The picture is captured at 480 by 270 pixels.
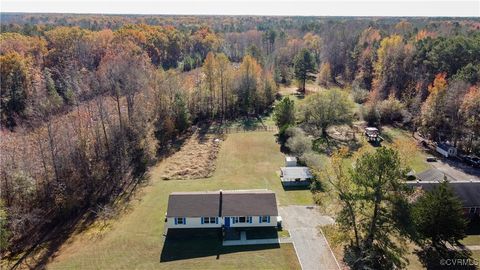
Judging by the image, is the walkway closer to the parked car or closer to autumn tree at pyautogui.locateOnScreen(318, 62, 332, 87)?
the parked car

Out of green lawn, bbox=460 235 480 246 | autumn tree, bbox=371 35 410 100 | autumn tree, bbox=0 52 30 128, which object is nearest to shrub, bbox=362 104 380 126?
autumn tree, bbox=371 35 410 100

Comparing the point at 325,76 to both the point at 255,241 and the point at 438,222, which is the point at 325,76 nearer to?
the point at 438,222

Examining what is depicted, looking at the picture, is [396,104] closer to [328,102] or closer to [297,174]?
[328,102]

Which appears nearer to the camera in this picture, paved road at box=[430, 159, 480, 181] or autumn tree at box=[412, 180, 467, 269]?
autumn tree at box=[412, 180, 467, 269]

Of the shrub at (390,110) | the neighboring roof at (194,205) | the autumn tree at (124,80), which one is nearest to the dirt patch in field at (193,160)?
the autumn tree at (124,80)

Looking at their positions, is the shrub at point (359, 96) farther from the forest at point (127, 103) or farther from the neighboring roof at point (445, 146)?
the neighboring roof at point (445, 146)

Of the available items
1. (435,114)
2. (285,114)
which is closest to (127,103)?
(285,114)
